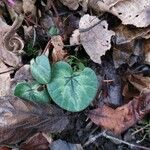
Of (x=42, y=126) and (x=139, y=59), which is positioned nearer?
(x=42, y=126)

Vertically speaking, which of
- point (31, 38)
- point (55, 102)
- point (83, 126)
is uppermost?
point (31, 38)

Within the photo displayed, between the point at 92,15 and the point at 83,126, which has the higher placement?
the point at 92,15

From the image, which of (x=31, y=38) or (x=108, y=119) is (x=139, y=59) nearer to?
(x=108, y=119)

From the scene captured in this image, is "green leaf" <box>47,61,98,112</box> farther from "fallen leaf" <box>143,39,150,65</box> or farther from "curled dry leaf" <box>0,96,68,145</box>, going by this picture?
"fallen leaf" <box>143,39,150,65</box>

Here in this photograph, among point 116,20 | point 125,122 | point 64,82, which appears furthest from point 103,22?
point 125,122

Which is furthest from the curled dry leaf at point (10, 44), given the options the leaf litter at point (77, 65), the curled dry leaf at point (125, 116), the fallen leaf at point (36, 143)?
the curled dry leaf at point (125, 116)

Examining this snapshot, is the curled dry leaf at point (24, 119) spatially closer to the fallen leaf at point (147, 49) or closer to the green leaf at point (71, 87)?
the green leaf at point (71, 87)

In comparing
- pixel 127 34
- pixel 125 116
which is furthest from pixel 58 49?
pixel 125 116
